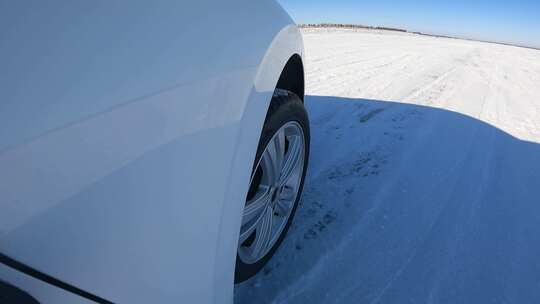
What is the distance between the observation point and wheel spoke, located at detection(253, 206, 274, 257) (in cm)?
130

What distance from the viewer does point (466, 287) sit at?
1480mm

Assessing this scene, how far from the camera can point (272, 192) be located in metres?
1.40

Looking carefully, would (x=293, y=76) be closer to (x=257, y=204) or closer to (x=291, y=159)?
(x=291, y=159)

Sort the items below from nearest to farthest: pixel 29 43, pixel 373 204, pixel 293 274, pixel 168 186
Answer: pixel 29 43
pixel 168 186
pixel 293 274
pixel 373 204

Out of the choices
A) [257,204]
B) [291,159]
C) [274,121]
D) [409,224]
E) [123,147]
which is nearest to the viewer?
[123,147]

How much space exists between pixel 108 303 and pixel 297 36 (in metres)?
1.08

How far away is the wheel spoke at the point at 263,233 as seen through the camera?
1305 millimetres

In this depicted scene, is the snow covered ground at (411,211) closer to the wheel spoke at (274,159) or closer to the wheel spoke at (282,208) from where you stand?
the wheel spoke at (282,208)

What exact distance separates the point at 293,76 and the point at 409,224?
102cm

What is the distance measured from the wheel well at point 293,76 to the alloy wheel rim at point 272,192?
207mm

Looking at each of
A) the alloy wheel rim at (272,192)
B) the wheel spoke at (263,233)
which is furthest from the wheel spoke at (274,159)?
the wheel spoke at (263,233)

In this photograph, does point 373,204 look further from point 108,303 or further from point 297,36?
point 108,303

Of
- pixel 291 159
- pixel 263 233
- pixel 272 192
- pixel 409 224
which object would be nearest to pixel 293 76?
pixel 291 159

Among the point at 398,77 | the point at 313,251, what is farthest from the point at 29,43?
the point at 398,77
